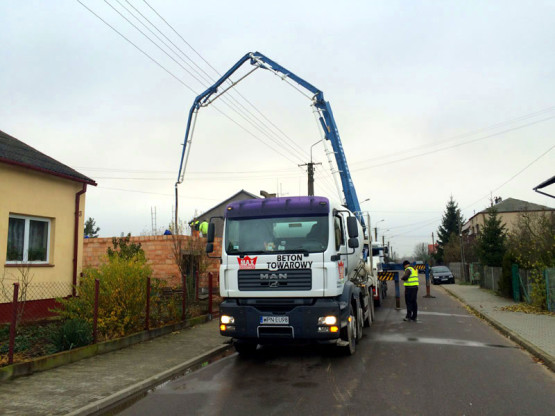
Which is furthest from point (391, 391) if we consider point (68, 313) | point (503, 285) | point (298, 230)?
point (503, 285)

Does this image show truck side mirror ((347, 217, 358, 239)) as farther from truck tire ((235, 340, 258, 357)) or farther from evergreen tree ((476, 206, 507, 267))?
evergreen tree ((476, 206, 507, 267))

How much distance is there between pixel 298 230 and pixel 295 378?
2467 millimetres

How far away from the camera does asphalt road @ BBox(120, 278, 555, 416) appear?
17.2 ft

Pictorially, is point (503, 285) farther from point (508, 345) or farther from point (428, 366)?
point (428, 366)

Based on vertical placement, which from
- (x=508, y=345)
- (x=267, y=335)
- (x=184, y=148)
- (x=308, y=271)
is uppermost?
(x=184, y=148)

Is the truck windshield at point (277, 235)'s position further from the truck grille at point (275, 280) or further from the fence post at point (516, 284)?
the fence post at point (516, 284)

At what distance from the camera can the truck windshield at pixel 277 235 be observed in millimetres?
7591

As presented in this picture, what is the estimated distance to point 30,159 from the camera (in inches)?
439

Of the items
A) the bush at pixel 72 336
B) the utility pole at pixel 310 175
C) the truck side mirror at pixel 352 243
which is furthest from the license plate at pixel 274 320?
the utility pole at pixel 310 175

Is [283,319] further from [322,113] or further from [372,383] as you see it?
[322,113]

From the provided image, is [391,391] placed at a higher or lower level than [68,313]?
lower

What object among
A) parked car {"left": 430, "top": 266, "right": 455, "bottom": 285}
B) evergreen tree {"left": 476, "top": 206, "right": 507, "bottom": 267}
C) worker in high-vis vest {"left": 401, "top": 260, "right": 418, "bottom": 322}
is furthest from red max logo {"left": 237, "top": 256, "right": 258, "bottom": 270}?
parked car {"left": 430, "top": 266, "right": 455, "bottom": 285}

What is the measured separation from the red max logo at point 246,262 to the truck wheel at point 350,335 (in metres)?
2.01

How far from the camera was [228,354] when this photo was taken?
28.7ft
